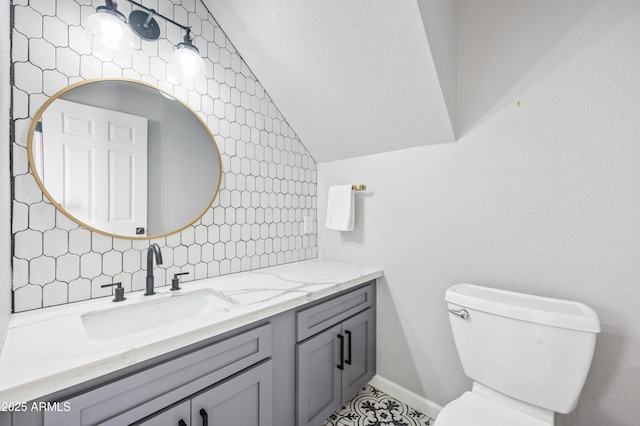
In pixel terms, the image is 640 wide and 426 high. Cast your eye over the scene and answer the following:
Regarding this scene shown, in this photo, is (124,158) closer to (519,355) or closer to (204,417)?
(204,417)

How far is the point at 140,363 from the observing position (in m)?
0.73

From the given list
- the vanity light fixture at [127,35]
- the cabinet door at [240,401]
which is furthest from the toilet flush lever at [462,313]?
the vanity light fixture at [127,35]

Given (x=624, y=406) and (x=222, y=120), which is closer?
(x=624, y=406)

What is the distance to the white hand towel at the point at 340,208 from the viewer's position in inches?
67.3

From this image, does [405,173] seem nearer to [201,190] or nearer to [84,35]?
[201,190]

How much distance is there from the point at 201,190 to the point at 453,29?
1.50m

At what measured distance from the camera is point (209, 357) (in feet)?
2.83

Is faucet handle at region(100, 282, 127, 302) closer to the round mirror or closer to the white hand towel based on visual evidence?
the round mirror

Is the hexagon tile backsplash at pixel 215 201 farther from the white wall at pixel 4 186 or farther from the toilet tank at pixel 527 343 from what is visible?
the toilet tank at pixel 527 343

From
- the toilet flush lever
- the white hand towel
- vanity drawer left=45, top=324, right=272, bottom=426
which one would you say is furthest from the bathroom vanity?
the toilet flush lever

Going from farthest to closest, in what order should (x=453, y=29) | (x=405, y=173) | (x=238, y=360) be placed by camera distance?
1. (x=405, y=173)
2. (x=453, y=29)
3. (x=238, y=360)

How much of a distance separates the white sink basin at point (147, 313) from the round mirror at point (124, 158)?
0.31 metres

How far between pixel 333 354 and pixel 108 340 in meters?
0.96

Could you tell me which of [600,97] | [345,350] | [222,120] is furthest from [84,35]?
[600,97]
